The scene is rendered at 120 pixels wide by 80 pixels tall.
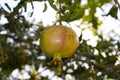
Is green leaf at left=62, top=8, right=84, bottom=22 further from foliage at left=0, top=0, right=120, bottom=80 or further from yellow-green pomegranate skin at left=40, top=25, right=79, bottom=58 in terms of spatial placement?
yellow-green pomegranate skin at left=40, top=25, right=79, bottom=58

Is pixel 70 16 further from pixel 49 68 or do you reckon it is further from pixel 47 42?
pixel 49 68

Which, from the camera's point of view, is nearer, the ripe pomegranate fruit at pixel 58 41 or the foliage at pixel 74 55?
the ripe pomegranate fruit at pixel 58 41

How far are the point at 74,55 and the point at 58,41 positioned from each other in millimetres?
→ 998

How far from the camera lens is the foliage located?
5.82ft

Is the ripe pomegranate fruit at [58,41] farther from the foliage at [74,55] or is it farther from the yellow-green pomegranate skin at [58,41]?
the foliage at [74,55]

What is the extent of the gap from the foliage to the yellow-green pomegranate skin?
13cm

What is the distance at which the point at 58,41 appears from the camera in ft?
4.61

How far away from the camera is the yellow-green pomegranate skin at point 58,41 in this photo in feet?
4.59

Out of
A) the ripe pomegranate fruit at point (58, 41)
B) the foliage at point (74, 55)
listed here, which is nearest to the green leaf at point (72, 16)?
the foliage at point (74, 55)

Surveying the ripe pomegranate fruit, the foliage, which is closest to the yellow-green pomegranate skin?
the ripe pomegranate fruit

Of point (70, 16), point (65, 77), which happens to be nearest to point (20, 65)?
point (65, 77)

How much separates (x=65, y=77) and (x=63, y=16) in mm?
1009

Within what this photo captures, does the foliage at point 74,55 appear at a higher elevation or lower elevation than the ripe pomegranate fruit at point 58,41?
higher

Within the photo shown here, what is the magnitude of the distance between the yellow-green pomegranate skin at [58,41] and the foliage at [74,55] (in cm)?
13
